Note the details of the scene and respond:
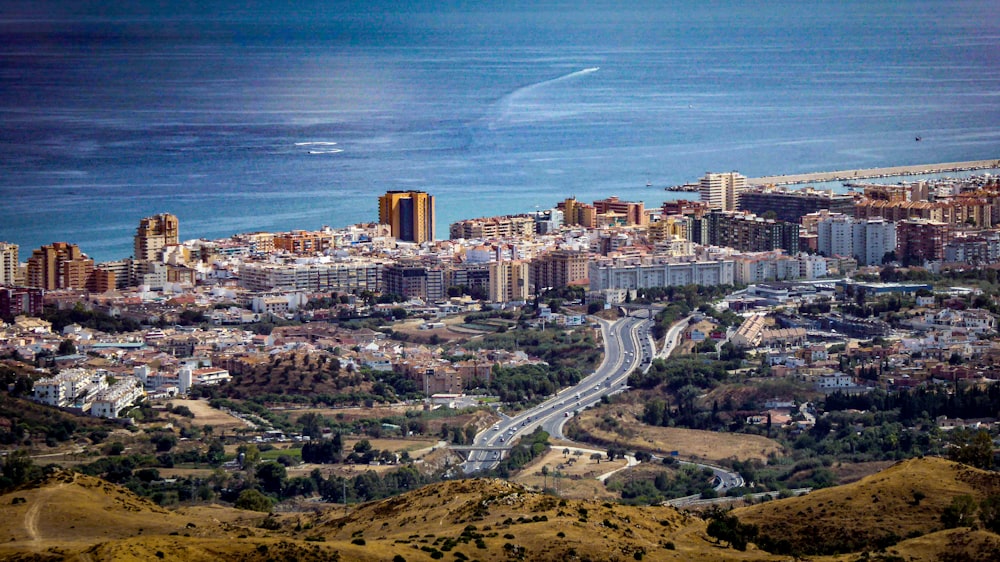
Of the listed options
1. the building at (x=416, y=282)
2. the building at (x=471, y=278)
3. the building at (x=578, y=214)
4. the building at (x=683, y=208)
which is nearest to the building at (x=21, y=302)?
the building at (x=416, y=282)

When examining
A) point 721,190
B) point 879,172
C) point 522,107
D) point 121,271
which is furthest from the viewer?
point 522,107

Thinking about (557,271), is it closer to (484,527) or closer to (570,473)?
(570,473)

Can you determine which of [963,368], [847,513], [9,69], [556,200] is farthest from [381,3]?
[847,513]

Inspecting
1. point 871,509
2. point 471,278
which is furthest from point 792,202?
point 871,509

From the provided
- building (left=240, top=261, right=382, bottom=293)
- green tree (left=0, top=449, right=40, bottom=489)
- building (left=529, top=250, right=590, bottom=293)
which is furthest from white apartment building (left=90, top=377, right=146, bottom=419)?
building (left=529, top=250, right=590, bottom=293)

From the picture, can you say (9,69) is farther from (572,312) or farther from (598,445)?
(598,445)

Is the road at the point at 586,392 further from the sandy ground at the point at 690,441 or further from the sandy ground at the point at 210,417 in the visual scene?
the sandy ground at the point at 210,417
